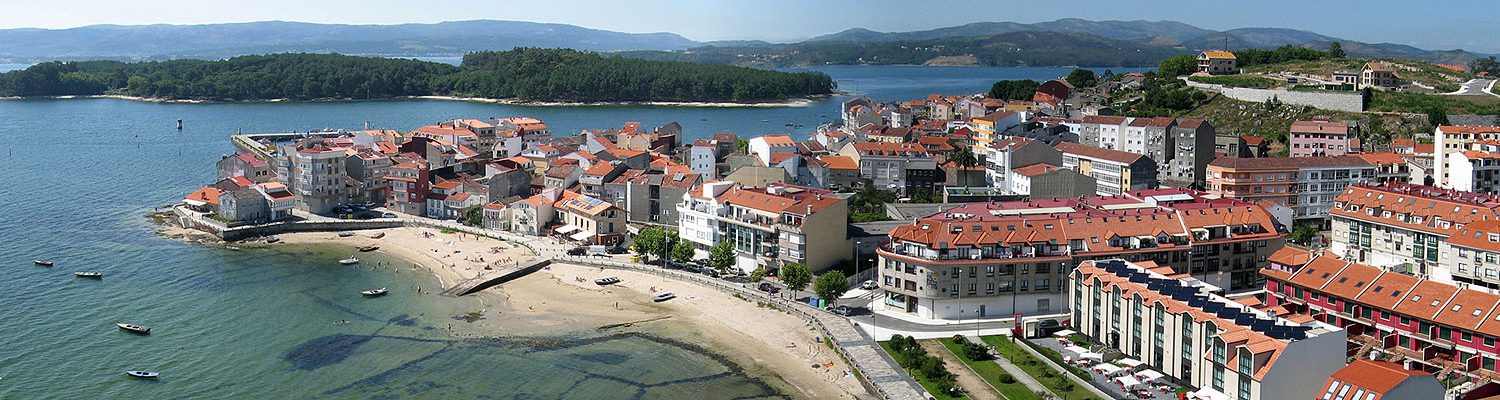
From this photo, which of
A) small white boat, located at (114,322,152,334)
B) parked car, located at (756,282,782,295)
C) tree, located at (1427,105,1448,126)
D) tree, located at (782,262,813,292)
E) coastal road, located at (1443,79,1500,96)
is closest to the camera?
small white boat, located at (114,322,152,334)

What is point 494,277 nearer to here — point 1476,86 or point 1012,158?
point 1012,158

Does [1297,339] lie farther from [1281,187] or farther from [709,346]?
[1281,187]

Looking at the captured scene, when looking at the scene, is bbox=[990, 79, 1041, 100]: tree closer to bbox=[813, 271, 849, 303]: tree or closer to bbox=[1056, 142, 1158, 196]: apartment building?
bbox=[1056, 142, 1158, 196]: apartment building

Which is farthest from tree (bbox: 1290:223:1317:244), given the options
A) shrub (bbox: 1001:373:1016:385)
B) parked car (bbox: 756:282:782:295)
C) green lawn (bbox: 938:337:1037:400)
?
shrub (bbox: 1001:373:1016:385)

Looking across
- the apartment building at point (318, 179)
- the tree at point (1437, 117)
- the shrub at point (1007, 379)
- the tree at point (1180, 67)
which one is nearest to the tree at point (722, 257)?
the shrub at point (1007, 379)

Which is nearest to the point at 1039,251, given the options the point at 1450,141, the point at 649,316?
the point at 649,316

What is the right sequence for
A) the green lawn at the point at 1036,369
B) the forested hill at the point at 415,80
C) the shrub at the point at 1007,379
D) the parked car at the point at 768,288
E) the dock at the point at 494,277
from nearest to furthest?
1. the green lawn at the point at 1036,369
2. the shrub at the point at 1007,379
3. the parked car at the point at 768,288
4. the dock at the point at 494,277
5. the forested hill at the point at 415,80

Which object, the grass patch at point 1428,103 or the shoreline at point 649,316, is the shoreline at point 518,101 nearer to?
the grass patch at point 1428,103
